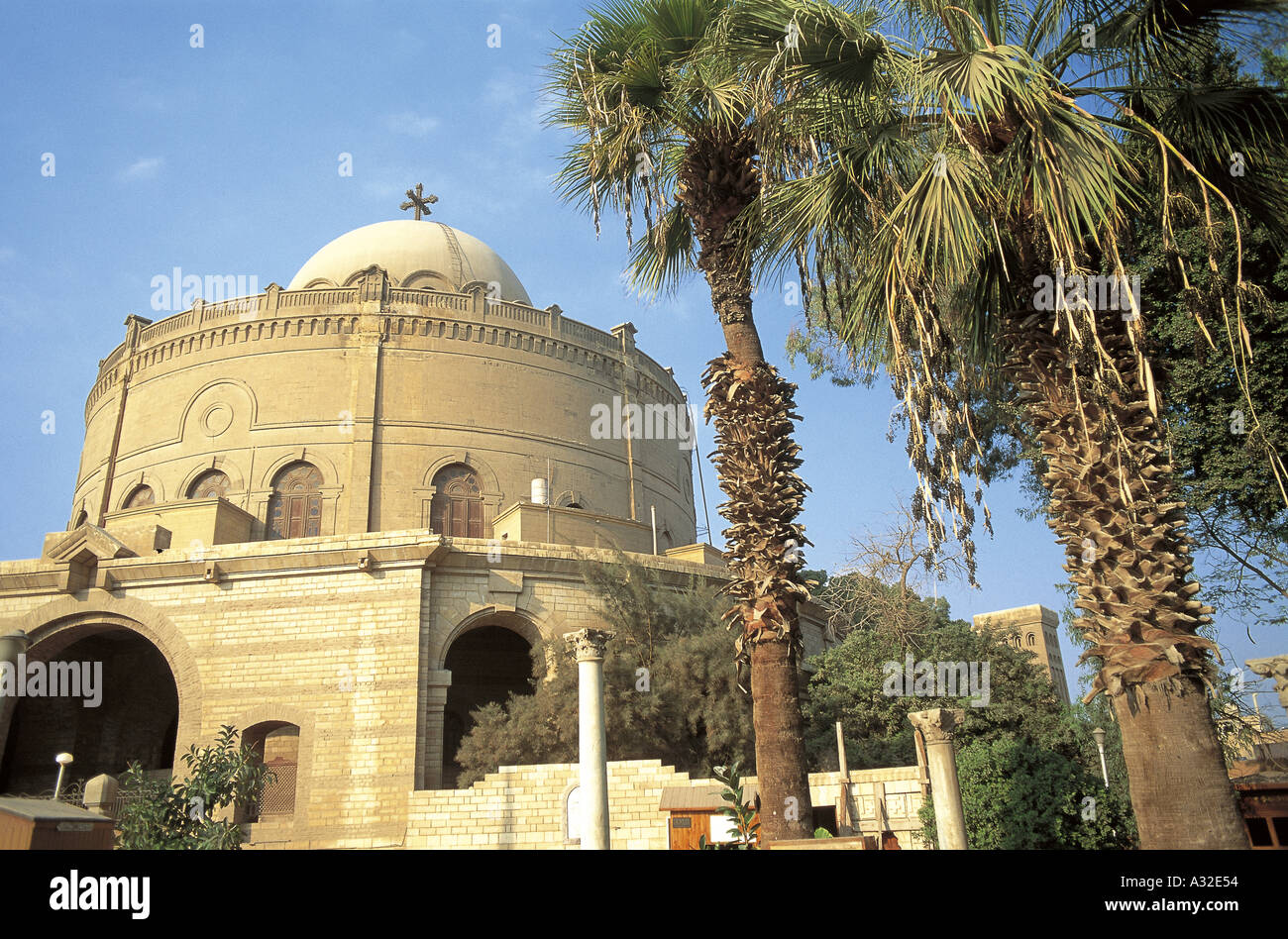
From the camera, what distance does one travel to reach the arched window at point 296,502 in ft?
77.9

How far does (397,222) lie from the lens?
3161 centimetres

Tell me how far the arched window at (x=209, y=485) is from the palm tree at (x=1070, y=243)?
21.0 m

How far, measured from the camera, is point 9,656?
17.0 metres

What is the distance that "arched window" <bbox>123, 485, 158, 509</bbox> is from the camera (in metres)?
25.4

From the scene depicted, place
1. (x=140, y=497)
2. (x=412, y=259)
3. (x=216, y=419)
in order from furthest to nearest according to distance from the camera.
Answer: (x=412, y=259), (x=140, y=497), (x=216, y=419)

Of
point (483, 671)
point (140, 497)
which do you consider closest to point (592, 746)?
point (483, 671)

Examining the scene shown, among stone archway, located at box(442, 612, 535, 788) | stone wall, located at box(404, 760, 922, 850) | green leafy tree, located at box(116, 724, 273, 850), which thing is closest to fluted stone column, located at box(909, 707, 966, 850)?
stone wall, located at box(404, 760, 922, 850)

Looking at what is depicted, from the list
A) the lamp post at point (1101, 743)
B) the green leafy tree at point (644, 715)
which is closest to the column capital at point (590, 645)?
the green leafy tree at point (644, 715)

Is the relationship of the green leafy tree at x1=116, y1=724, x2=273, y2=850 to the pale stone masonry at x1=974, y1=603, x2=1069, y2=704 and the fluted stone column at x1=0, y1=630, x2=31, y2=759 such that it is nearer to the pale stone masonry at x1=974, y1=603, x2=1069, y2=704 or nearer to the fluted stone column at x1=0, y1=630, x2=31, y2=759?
the fluted stone column at x1=0, y1=630, x2=31, y2=759

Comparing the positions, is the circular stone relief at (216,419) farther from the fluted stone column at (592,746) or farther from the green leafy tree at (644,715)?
the fluted stone column at (592,746)

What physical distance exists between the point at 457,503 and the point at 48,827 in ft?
55.2

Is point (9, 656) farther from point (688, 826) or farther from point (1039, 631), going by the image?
point (1039, 631)
